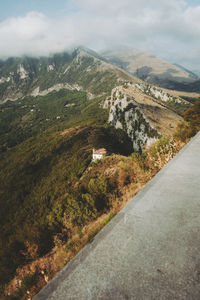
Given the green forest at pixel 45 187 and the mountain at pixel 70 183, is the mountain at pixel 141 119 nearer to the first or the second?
the mountain at pixel 70 183

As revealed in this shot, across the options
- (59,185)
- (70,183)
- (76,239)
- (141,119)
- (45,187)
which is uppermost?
(76,239)

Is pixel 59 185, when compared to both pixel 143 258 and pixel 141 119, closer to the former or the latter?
pixel 141 119

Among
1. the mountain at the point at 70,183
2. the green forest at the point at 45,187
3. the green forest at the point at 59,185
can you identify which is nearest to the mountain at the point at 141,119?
the mountain at the point at 70,183

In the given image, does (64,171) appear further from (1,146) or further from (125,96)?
(1,146)

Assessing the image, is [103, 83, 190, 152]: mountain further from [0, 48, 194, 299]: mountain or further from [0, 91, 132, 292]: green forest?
[0, 91, 132, 292]: green forest

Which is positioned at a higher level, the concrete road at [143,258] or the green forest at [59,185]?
the concrete road at [143,258]

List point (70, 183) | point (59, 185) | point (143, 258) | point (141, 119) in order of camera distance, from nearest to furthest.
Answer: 1. point (143, 258)
2. point (70, 183)
3. point (141, 119)
4. point (59, 185)

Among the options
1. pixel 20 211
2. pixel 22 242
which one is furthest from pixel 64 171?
pixel 22 242

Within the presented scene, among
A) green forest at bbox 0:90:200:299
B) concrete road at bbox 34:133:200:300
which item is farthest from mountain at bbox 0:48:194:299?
concrete road at bbox 34:133:200:300

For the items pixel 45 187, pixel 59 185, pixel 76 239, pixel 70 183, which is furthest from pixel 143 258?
pixel 45 187
